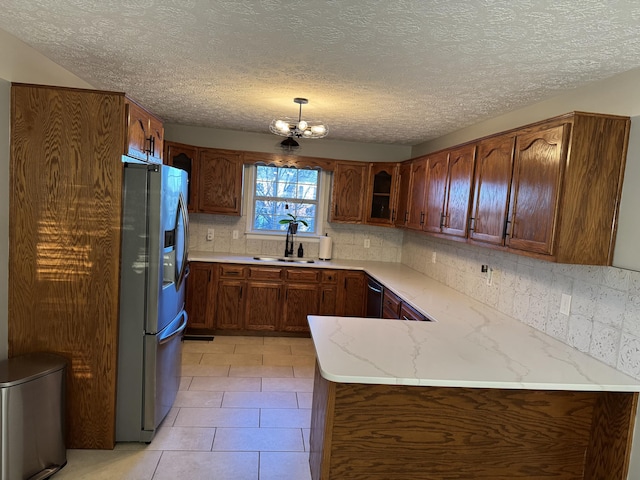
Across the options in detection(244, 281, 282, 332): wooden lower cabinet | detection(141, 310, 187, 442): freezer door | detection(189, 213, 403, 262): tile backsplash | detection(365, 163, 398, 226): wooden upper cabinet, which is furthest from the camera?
detection(189, 213, 403, 262): tile backsplash

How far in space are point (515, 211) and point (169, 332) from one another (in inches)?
87.7

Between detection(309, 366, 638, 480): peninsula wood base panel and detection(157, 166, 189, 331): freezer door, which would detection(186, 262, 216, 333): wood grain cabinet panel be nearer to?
detection(157, 166, 189, 331): freezer door

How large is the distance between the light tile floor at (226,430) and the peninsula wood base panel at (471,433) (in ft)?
2.25

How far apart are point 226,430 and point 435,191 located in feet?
7.96

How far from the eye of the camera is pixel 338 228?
5.27 meters

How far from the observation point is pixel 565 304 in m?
2.32

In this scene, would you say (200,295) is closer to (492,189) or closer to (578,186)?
(492,189)

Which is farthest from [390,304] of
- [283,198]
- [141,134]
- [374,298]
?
[141,134]

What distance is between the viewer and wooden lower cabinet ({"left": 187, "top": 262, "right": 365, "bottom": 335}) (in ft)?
14.8

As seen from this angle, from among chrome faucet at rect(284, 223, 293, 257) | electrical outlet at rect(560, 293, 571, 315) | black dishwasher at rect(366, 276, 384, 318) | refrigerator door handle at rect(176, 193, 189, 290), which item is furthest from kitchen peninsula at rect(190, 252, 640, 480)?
chrome faucet at rect(284, 223, 293, 257)

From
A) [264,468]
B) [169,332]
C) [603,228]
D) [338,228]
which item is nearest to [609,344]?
[603,228]

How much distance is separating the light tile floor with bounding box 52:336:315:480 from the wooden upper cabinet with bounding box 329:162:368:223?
1.71 metres

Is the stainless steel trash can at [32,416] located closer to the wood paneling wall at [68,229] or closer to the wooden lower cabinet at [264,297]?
the wood paneling wall at [68,229]

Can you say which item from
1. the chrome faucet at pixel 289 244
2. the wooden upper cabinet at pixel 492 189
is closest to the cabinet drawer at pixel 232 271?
the chrome faucet at pixel 289 244
